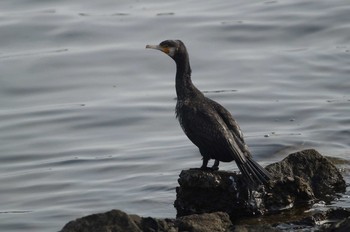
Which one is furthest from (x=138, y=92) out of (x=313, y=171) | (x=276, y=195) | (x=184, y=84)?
(x=276, y=195)

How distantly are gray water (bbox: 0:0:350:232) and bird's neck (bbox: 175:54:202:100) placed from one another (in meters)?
1.16

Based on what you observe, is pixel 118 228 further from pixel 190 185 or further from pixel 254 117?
pixel 254 117

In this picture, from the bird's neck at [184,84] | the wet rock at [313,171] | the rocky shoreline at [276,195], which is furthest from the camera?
the bird's neck at [184,84]

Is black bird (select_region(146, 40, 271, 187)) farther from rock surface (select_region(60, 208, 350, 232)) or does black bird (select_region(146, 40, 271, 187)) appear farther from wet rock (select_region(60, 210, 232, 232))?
wet rock (select_region(60, 210, 232, 232))

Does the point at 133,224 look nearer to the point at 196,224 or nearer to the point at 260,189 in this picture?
the point at 196,224

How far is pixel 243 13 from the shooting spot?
21.7m

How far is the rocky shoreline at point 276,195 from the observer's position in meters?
9.90

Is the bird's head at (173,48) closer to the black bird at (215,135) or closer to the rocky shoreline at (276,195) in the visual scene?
the black bird at (215,135)

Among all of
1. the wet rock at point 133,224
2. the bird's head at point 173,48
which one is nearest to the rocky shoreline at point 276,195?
the wet rock at point 133,224

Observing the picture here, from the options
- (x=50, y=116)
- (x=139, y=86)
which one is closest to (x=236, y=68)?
(x=139, y=86)

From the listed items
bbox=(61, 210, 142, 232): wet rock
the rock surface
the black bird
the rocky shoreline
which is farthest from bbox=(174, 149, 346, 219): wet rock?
bbox=(61, 210, 142, 232): wet rock

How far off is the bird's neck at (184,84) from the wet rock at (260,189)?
3.40ft

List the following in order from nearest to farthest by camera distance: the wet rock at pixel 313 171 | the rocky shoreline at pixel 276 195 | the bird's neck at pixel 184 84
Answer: the rocky shoreline at pixel 276 195, the wet rock at pixel 313 171, the bird's neck at pixel 184 84

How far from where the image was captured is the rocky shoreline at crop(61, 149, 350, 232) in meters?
9.90
